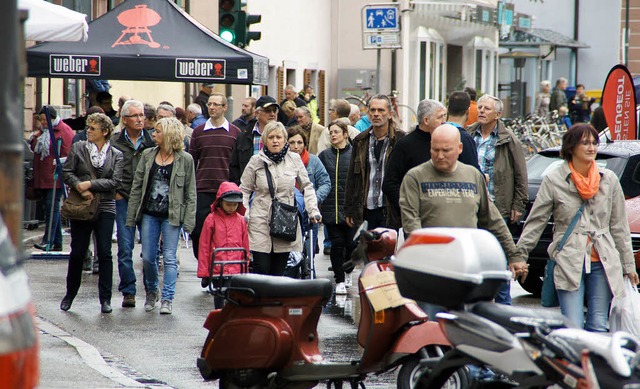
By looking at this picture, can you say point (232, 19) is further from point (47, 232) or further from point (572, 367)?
point (572, 367)

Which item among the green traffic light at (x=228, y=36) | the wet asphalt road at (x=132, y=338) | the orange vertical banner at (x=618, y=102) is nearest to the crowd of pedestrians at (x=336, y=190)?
the wet asphalt road at (x=132, y=338)

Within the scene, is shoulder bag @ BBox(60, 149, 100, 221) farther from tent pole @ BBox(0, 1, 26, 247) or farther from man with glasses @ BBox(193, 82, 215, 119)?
man with glasses @ BBox(193, 82, 215, 119)

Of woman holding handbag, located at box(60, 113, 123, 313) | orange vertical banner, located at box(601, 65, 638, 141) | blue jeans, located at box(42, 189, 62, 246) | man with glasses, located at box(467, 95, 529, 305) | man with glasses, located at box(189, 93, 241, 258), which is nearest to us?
man with glasses, located at box(467, 95, 529, 305)

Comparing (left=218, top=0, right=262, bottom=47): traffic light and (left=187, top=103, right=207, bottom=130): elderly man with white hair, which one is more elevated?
(left=218, top=0, right=262, bottom=47): traffic light

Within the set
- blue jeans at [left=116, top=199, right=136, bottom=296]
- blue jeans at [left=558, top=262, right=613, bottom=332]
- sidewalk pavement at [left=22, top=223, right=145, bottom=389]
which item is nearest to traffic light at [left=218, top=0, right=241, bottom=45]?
blue jeans at [left=116, top=199, right=136, bottom=296]

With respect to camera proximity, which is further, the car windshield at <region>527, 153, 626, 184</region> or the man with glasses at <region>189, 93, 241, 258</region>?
the man with glasses at <region>189, 93, 241, 258</region>

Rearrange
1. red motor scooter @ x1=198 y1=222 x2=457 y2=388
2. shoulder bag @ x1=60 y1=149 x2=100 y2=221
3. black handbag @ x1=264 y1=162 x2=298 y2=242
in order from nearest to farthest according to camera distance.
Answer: red motor scooter @ x1=198 y1=222 x2=457 y2=388 → black handbag @ x1=264 y1=162 x2=298 y2=242 → shoulder bag @ x1=60 y1=149 x2=100 y2=221

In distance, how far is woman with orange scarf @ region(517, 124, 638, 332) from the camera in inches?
347

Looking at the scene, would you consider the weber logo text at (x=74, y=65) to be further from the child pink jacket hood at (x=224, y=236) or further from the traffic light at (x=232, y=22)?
the child pink jacket hood at (x=224, y=236)

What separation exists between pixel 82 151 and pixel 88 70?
2834 mm

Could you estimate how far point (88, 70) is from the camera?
14.9 m

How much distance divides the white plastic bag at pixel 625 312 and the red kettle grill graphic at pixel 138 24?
25.2 ft

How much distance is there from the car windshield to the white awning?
192 inches

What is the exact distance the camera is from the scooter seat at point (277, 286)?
25.9ft
